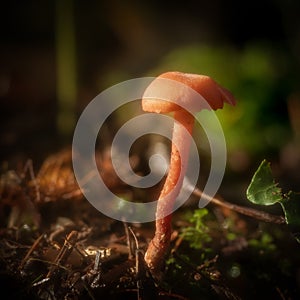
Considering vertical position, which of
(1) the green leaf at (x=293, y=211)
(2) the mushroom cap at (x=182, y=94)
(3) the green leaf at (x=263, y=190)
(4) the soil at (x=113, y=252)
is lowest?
(4) the soil at (x=113, y=252)

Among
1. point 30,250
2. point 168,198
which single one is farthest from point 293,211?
point 30,250

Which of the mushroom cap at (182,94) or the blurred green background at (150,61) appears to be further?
the blurred green background at (150,61)

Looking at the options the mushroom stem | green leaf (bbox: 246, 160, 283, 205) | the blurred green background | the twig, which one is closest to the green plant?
green leaf (bbox: 246, 160, 283, 205)

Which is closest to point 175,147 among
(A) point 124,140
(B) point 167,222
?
(B) point 167,222

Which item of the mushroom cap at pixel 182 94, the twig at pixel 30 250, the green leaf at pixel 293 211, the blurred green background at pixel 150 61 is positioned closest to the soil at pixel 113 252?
the twig at pixel 30 250

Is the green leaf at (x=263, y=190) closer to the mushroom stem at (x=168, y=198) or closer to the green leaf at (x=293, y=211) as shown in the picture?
the green leaf at (x=293, y=211)

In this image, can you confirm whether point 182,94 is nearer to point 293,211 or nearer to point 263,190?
point 263,190
